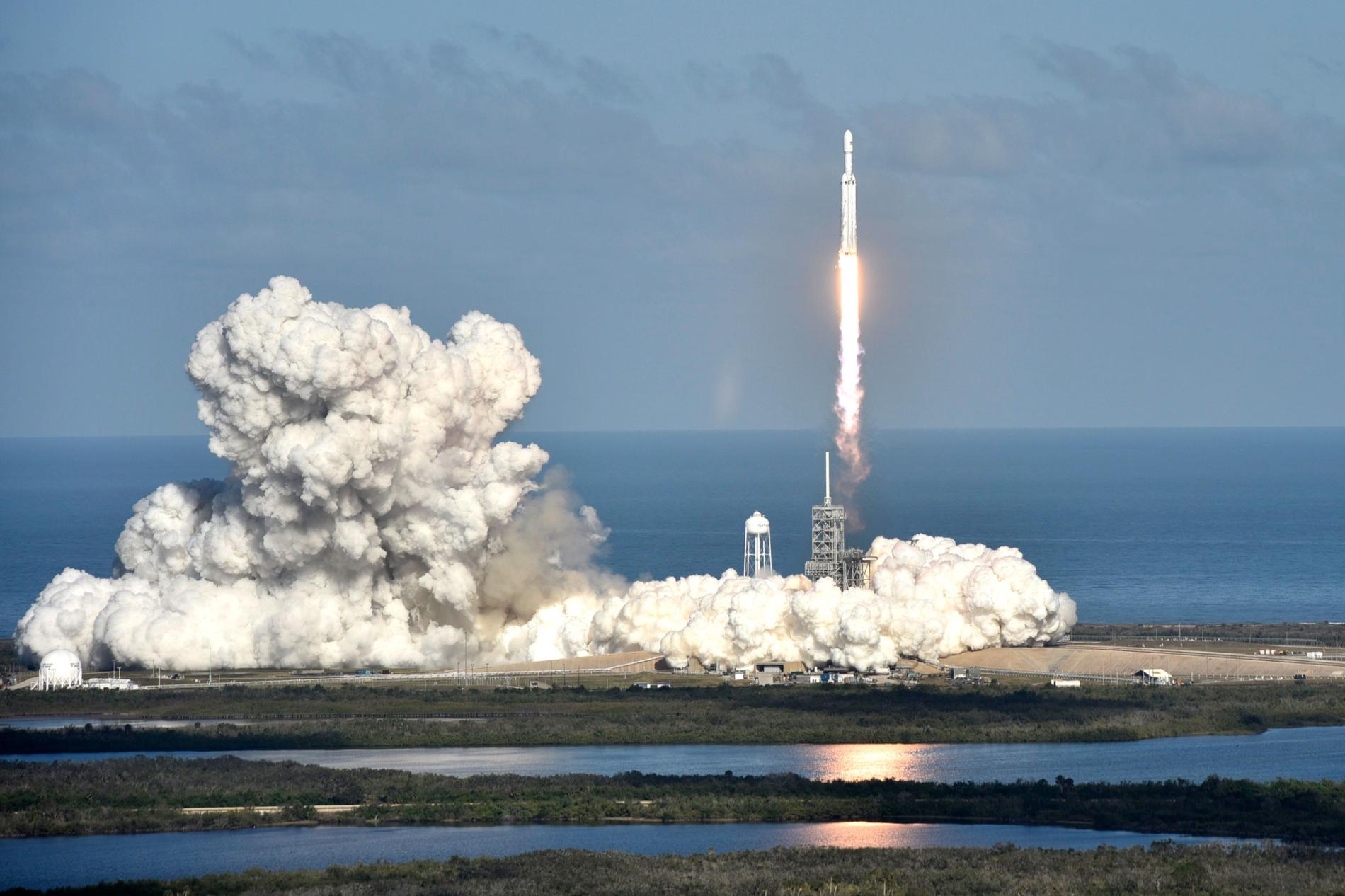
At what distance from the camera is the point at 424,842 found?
52.0 m

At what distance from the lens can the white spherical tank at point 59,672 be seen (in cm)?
7443

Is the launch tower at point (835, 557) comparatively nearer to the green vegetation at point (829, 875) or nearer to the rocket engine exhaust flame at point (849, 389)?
the rocket engine exhaust flame at point (849, 389)

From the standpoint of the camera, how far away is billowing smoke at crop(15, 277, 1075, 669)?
74.1 meters

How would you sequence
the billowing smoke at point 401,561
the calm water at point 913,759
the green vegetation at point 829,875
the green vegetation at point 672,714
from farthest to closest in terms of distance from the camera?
the billowing smoke at point 401,561, the green vegetation at point 672,714, the calm water at point 913,759, the green vegetation at point 829,875

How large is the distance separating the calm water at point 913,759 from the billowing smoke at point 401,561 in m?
10.9

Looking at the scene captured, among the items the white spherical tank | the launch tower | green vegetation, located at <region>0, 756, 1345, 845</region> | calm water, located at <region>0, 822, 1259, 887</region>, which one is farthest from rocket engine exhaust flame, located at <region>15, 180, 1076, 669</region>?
calm water, located at <region>0, 822, 1259, 887</region>

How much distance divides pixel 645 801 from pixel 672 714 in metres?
12.4

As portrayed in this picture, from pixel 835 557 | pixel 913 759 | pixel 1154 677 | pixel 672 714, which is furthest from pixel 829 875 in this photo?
pixel 835 557

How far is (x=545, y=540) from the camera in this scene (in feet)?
260

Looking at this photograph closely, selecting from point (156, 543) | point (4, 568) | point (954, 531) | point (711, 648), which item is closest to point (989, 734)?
point (711, 648)

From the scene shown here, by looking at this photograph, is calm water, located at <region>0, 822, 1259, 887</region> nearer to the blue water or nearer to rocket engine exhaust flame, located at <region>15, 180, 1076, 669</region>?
rocket engine exhaust flame, located at <region>15, 180, 1076, 669</region>

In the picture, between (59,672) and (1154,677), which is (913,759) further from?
(59,672)

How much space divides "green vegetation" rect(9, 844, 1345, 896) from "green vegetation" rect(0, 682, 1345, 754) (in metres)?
16.1

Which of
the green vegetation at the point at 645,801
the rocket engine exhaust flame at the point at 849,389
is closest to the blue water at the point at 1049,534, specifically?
the rocket engine exhaust flame at the point at 849,389
